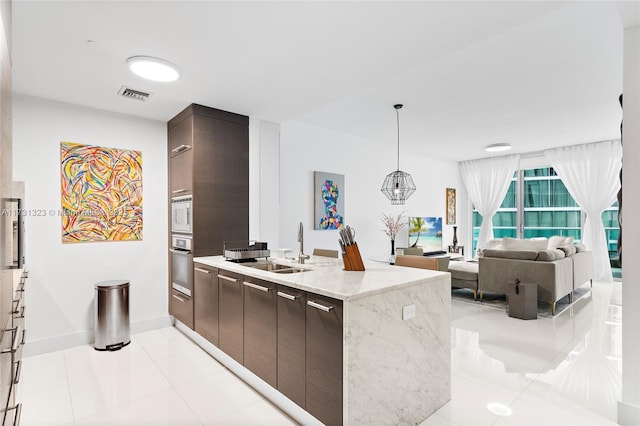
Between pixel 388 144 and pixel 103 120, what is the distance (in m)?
4.48

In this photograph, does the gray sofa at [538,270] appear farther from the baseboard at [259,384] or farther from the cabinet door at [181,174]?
the cabinet door at [181,174]

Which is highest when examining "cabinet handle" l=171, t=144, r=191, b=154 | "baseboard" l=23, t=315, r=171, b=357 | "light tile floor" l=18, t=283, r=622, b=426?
"cabinet handle" l=171, t=144, r=191, b=154

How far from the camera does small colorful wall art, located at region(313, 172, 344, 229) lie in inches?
203

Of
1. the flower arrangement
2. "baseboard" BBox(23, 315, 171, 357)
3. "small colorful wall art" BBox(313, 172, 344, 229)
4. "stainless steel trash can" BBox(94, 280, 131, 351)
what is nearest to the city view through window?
the flower arrangement

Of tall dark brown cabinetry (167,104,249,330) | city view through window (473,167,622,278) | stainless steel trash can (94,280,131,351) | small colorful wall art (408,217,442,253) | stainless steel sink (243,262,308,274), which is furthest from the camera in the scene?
small colorful wall art (408,217,442,253)

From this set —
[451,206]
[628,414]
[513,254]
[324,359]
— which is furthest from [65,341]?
[451,206]

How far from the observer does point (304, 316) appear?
2004 millimetres

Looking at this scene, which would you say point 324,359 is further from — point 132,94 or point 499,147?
point 499,147

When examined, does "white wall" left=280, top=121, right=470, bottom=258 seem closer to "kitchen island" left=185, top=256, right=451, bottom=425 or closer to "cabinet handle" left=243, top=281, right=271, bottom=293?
"cabinet handle" left=243, top=281, right=271, bottom=293

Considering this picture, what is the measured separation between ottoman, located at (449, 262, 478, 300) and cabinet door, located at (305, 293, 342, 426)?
3.88 metres

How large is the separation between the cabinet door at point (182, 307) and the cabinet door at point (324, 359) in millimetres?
1984

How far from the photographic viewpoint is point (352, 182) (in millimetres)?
5770

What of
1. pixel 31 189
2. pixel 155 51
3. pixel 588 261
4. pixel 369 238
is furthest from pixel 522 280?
pixel 31 189

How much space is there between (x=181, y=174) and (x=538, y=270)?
176 inches
